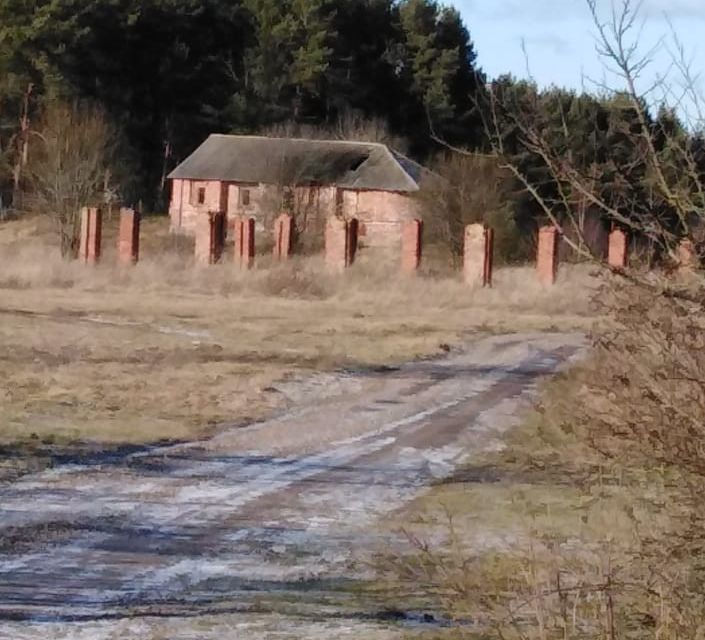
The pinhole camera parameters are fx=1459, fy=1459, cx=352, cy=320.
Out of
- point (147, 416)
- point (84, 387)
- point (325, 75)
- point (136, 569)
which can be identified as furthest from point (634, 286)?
point (325, 75)

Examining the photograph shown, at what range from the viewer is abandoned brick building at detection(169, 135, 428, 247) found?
199ft

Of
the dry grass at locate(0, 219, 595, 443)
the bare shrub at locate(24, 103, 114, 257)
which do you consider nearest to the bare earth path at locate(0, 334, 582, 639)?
the dry grass at locate(0, 219, 595, 443)

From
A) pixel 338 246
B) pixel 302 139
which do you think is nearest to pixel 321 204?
pixel 302 139

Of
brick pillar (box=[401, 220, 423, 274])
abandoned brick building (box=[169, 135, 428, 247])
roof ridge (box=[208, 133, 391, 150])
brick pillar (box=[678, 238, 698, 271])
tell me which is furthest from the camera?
roof ridge (box=[208, 133, 391, 150])

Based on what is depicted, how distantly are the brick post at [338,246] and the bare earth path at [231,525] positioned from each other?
24.8 m

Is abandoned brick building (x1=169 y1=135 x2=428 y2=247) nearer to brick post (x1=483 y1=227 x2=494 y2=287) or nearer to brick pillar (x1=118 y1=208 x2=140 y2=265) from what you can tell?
brick pillar (x1=118 y1=208 x2=140 y2=265)

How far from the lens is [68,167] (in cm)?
4981

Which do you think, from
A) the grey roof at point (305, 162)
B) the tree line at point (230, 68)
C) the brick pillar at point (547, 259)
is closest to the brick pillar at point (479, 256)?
the brick pillar at point (547, 259)

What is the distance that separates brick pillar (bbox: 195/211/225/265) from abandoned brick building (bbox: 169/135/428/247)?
11.7 meters

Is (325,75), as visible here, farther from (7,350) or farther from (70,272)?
(7,350)

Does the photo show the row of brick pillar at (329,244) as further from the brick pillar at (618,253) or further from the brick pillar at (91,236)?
the brick pillar at (618,253)

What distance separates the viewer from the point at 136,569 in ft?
29.5

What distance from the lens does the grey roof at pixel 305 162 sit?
6088cm

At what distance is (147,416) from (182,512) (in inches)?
235
